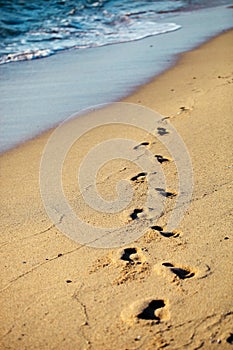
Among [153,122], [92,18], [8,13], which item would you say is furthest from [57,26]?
[153,122]

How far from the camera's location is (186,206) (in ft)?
9.20

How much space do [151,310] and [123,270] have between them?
0.29m

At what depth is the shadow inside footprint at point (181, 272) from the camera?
2.26m

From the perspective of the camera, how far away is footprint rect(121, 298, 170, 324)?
204cm

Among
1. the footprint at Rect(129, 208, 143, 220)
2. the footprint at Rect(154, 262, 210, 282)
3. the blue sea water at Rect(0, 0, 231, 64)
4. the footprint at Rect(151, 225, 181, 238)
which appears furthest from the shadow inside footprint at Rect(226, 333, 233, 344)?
the blue sea water at Rect(0, 0, 231, 64)

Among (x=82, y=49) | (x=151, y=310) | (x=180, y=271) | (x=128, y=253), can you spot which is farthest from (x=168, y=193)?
(x=82, y=49)

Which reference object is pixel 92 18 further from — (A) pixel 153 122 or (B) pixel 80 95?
(A) pixel 153 122

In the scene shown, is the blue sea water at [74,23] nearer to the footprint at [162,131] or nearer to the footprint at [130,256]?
the footprint at [162,131]

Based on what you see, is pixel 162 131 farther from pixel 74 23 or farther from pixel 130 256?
pixel 74 23

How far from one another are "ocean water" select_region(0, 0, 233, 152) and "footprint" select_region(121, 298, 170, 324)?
223cm

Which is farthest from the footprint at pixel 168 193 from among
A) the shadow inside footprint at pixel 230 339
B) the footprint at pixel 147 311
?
the shadow inside footprint at pixel 230 339

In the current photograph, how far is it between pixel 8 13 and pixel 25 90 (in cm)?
639

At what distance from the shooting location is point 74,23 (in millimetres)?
10172

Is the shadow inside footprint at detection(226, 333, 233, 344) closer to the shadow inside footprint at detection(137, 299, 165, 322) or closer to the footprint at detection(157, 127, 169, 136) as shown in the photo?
the shadow inside footprint at detection(137, 299, 165, 322)
